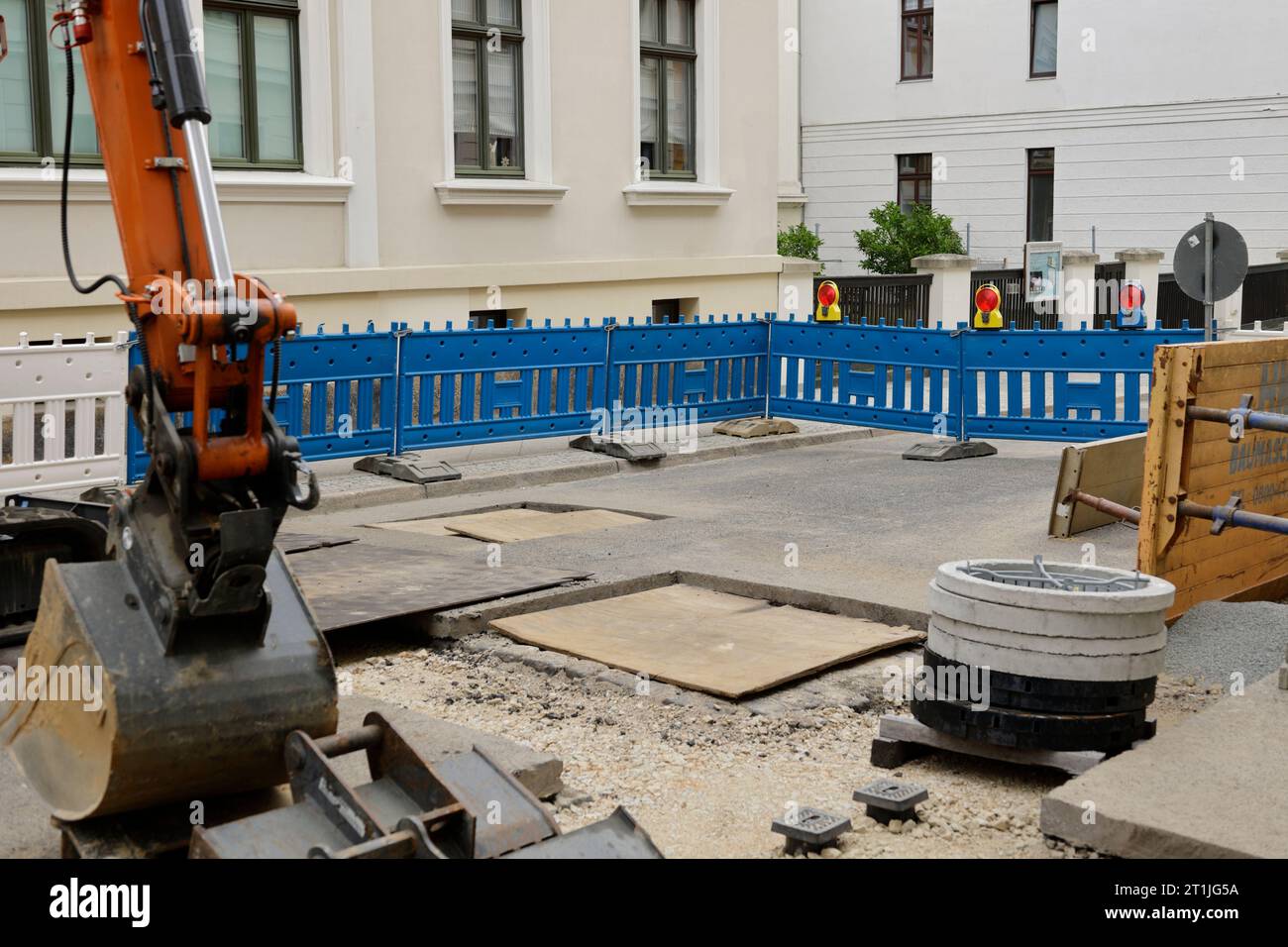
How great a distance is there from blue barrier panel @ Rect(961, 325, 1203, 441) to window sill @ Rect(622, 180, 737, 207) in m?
5.36

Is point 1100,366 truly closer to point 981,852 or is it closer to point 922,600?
point 922,600

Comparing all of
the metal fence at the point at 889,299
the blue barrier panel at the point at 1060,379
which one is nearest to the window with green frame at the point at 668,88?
the metal fence at the point at 889,299

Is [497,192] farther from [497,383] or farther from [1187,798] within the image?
[1187,798]

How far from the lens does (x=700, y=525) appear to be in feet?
36.6

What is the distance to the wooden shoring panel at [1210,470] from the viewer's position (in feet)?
24.7

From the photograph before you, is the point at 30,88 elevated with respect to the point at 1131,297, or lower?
elevated

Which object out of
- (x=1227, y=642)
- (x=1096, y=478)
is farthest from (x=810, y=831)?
(x=1096, y=478)

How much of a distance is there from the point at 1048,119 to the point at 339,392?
84.6 feet

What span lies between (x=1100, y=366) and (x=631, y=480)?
4501mm

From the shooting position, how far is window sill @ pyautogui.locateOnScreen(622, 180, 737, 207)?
18.6 meters

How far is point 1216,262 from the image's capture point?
13969mm

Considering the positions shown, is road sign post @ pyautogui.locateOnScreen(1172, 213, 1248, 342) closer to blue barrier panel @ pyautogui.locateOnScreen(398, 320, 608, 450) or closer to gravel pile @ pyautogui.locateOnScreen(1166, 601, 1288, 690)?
blue barrier panel @ pyautogui.locateOnScreen(398, 320, 608, 450)

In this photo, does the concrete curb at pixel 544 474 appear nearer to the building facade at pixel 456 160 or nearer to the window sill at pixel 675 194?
the building facade at pixel 456 160

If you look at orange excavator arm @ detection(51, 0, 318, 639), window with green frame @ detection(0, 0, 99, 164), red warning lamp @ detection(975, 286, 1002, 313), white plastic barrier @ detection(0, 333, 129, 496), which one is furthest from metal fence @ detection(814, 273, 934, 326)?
orange excavator arm @ detection(51, 0, 318, 639)
